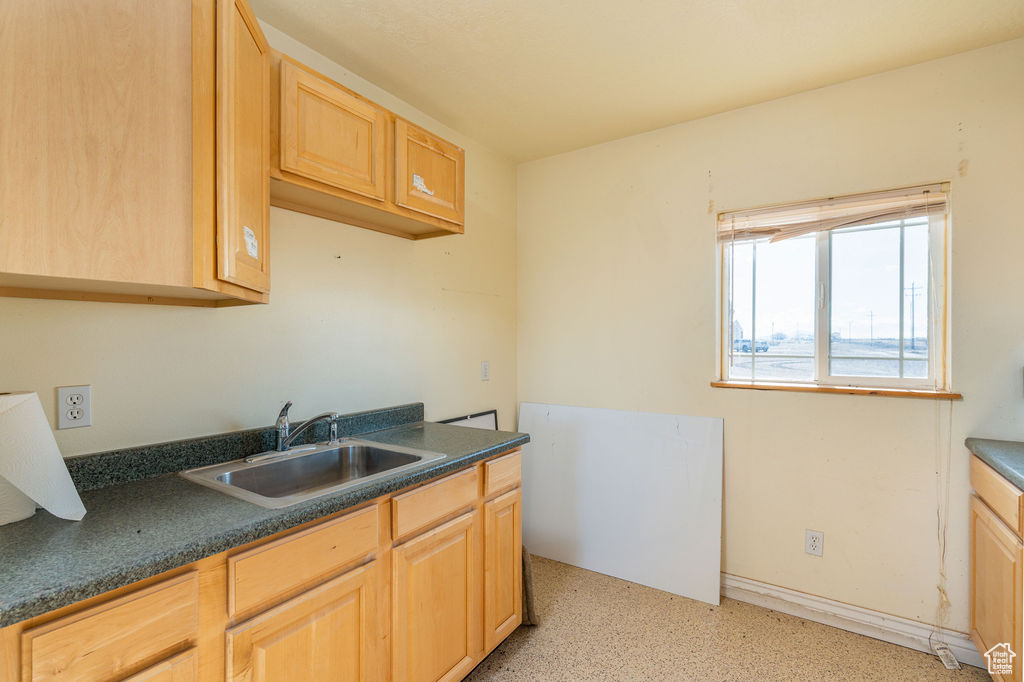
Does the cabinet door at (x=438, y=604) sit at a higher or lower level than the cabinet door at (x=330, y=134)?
lower

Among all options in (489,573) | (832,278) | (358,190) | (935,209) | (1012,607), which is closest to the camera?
(1012,607)

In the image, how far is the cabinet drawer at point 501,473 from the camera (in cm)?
185

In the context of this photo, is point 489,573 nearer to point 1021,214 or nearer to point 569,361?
point 569,361

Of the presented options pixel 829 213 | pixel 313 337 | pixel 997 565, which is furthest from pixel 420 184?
pixel 997 565

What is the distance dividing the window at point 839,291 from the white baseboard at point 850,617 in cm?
104

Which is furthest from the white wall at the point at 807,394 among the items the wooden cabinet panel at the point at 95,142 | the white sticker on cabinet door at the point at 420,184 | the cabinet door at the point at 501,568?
the wooden cabinet panel at the point at 95,142

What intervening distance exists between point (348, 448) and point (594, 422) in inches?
59.7

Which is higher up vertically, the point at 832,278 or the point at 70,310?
the point at 832,278

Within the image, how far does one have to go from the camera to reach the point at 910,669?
6.24ft

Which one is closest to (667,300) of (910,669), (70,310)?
(910,669)

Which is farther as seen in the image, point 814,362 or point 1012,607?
point 814,362

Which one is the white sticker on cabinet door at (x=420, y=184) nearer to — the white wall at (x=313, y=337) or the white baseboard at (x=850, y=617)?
the white wall at (x=313, y=337)

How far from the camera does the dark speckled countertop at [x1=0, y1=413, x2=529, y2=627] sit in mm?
798

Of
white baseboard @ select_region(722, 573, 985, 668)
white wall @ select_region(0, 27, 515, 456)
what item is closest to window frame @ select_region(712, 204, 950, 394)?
white baseboard @ select_region(722, 573, 985, 668)
